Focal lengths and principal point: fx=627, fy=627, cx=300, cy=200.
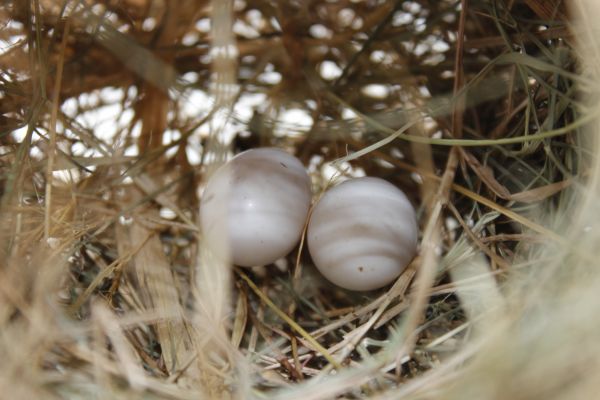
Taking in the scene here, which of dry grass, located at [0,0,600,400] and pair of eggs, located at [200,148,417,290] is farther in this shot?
pair of eggs, located at [200,148,417,290]

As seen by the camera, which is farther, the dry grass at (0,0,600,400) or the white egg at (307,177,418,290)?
the white egg at (307,177,418,290)

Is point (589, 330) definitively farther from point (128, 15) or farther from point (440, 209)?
point (128, 15)

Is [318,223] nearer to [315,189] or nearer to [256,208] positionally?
[256,208]

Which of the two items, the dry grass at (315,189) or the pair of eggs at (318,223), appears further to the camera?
the pair of eggs at (318,223)

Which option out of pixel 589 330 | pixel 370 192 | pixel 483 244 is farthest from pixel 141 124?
pixel 589 330

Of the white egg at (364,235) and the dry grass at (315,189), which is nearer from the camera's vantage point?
the dry grass at (315,189)
